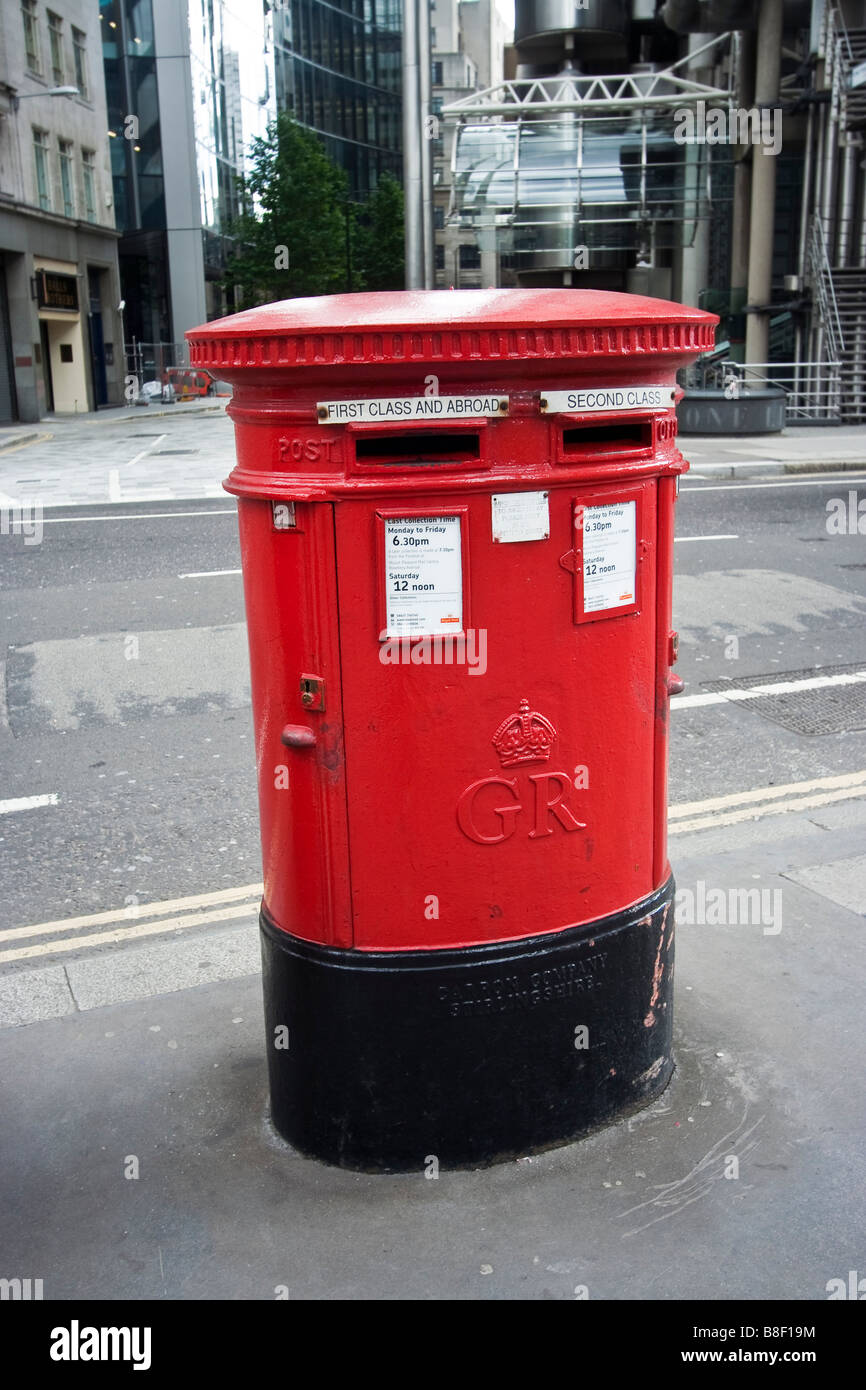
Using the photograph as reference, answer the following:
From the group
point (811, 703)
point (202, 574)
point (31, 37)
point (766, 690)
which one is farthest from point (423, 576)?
point (31, 37)

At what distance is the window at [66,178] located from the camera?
113 ft

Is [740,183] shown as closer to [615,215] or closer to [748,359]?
[615,215]

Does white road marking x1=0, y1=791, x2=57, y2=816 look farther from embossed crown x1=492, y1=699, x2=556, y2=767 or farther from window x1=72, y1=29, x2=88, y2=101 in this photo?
window x1=72, y1=29, x2=88, y2=101

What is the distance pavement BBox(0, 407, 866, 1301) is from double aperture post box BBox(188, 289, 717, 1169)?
8.5 inches

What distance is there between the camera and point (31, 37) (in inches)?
1255

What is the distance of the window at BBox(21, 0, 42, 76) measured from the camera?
103 feet

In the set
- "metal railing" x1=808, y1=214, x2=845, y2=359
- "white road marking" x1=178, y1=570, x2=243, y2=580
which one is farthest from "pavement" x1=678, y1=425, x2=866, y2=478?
"white road marking" x1=178, y1=570, x2=243, y2=580

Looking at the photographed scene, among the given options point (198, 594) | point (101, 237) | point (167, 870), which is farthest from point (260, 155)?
point (167, 870)

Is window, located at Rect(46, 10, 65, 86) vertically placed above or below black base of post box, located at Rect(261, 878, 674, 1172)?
above

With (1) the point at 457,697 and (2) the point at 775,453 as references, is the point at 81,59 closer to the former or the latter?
(2) the point at 775,453

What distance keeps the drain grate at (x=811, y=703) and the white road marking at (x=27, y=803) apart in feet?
11.8

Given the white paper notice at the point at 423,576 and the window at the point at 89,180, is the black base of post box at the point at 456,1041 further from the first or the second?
the window at the point at 89,180

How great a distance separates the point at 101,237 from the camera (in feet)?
123

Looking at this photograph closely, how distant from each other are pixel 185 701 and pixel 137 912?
2518 mm
